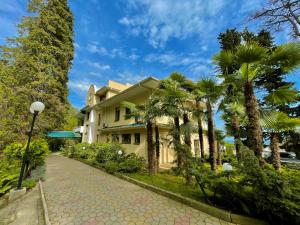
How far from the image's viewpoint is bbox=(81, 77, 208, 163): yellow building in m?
14.6

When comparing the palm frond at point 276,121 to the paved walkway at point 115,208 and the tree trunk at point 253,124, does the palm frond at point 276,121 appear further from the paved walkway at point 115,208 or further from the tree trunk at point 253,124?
the paved walkway at point 115,208

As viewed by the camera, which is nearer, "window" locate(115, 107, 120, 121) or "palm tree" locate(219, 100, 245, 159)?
"palm tree" locate(219, 100, 245, 159)

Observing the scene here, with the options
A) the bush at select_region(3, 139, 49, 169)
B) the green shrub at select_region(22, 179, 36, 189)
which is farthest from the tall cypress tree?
the green shrub at select_region(22, 179, 36, 189)

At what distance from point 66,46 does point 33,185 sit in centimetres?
1696

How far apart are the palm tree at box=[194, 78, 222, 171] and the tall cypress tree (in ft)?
46.5

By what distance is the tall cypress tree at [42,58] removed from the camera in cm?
1372

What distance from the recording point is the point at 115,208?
4965mm

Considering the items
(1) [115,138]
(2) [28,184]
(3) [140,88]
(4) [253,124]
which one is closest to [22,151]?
(2) [28,184]

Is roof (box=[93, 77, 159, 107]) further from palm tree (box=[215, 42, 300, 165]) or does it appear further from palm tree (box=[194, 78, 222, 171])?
palm tree (box=[215, 42, 300, 165])

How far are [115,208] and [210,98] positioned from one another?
6453 mm

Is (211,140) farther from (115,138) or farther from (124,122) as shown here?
(115,138)

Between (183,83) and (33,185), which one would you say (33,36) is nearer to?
(33,185)

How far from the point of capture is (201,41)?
42.0 feet

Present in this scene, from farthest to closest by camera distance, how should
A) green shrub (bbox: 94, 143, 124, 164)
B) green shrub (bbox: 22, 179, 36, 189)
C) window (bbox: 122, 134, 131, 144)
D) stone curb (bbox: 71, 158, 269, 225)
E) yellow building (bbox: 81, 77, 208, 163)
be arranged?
window (bbox: 122, 134, 131, 144) < yellow building (bbox: 81, 77, 208, 163) < green shrub (bbox: 94, 143, 124, 164) < green shrub (bbox: 22, 179, 36, 189) < stone curb (bbox: 71, 158, 269, 225)
